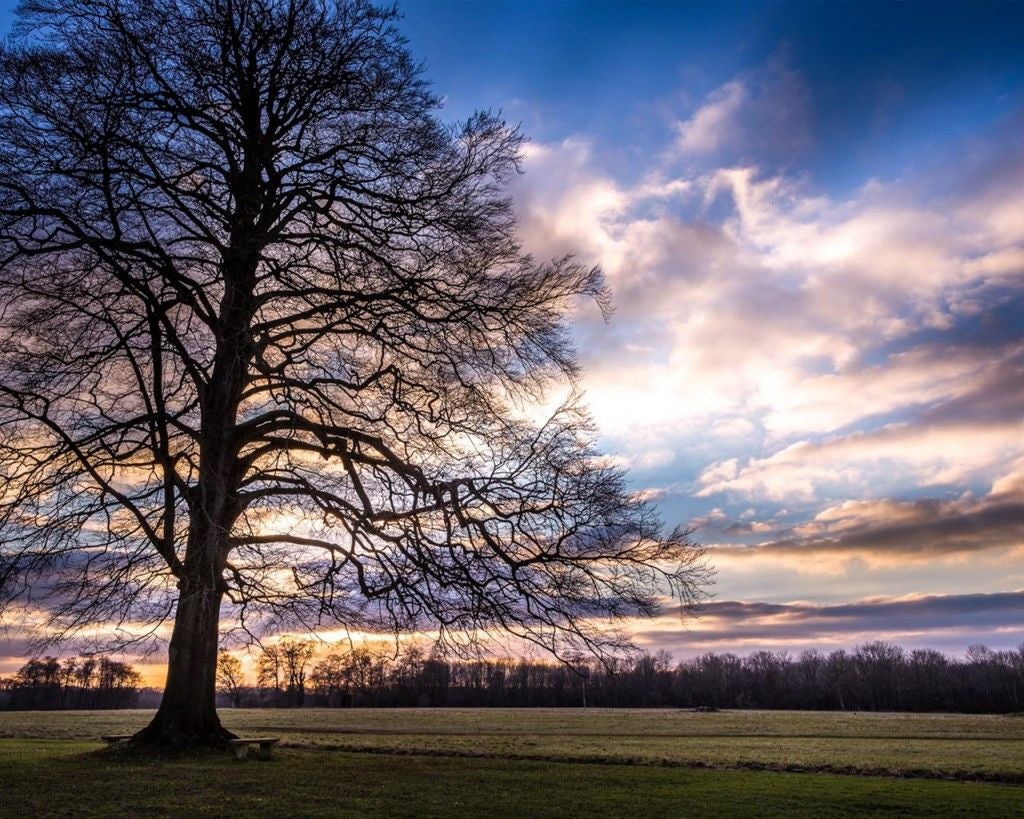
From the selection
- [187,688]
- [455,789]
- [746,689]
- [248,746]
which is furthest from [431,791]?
[746,689]

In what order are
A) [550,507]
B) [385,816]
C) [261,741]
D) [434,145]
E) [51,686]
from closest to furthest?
[385,816], [550,507], [434,145], [261,741], [51,686]

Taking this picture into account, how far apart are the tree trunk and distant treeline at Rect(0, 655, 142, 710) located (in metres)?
110

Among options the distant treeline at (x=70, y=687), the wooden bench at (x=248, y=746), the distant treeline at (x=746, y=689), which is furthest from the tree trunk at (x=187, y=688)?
the distant treeline at (x=70, y=687)

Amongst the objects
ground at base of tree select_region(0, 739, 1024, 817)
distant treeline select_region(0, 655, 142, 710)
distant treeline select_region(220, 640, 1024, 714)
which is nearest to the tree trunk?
ground at base of tree select_region(0, 739, 1024, 817)

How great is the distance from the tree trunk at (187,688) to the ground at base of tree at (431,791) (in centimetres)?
93

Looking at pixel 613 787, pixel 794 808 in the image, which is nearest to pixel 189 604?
pixel 613 787

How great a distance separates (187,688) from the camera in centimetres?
1423

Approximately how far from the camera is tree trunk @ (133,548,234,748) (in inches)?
553

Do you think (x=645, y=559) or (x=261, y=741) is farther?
(x=261, y=741)

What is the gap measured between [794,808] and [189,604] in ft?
34.0

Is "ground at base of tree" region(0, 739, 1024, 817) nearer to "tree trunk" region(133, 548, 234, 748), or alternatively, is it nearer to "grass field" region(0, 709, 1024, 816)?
"grass field" region(0, 709, 1024, 816)

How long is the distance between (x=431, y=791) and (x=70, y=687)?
437 feet

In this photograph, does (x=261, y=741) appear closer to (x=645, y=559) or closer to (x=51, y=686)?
(x=645, y=559)

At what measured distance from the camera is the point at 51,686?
115m
